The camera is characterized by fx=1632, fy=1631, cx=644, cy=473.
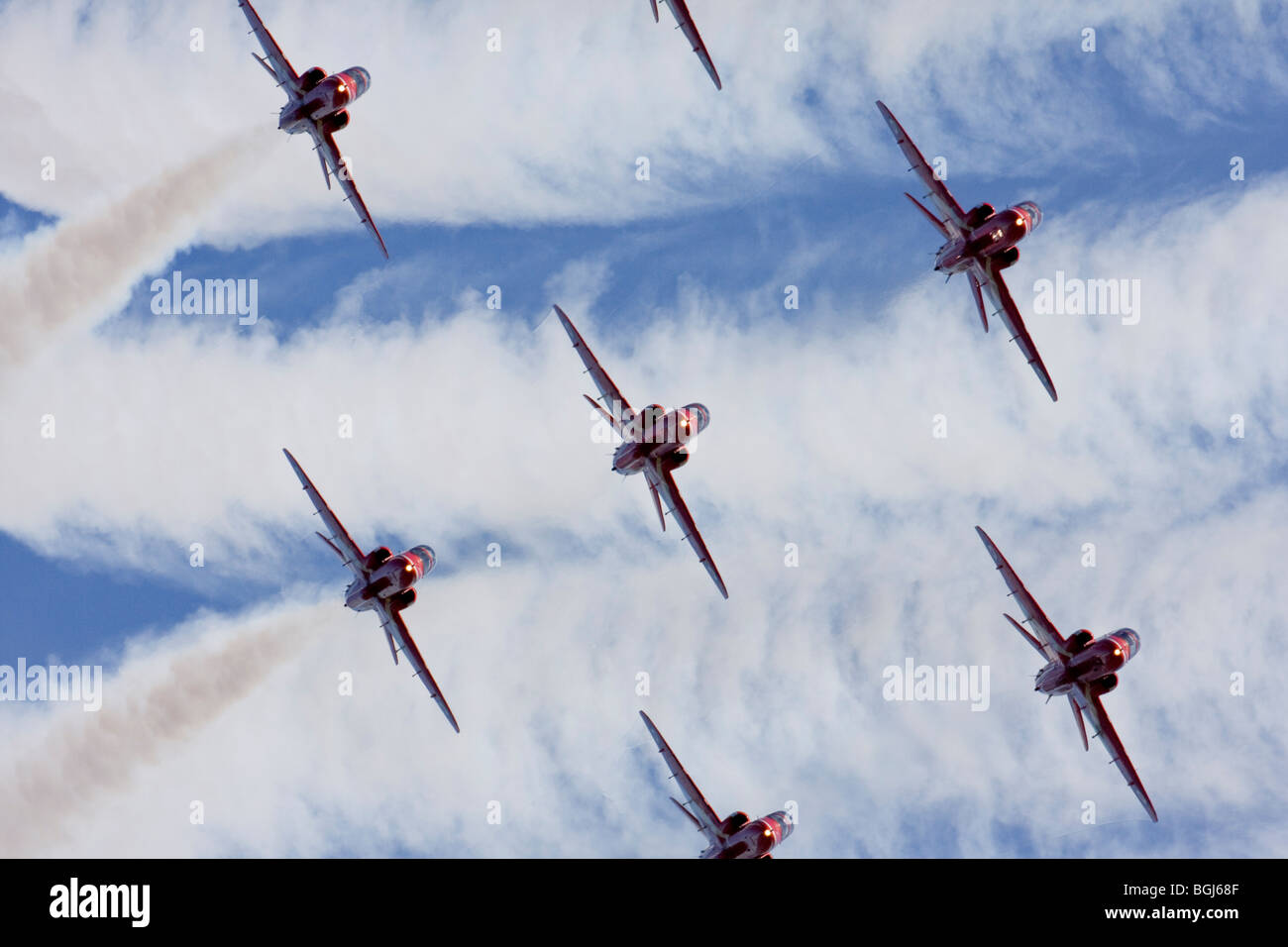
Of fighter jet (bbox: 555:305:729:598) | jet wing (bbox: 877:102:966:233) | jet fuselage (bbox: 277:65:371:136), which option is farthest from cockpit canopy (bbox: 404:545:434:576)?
jet wing (bbox: 877:102:966:233)

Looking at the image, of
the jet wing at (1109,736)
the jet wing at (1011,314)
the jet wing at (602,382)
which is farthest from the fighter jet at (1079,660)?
the jet wing at (602,382)

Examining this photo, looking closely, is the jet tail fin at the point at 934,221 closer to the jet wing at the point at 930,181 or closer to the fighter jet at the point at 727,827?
the jet wing at the point at 930,181

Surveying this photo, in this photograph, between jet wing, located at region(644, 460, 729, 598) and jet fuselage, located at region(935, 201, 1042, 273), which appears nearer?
jet fuselage, located at region(935, 201, 1042, 273)

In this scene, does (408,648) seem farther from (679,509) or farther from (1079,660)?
(1079,660)

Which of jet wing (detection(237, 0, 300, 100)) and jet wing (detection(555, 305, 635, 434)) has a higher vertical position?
jet wing (detection(237, 0, 300, 100))

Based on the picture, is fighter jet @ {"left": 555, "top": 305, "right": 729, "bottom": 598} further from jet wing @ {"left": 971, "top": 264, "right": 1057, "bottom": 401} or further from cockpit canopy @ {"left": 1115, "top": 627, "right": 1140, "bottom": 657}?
cockpit canopy @ {"left": 1115, "top": 627, "right": 1140, "bottom": 657}
